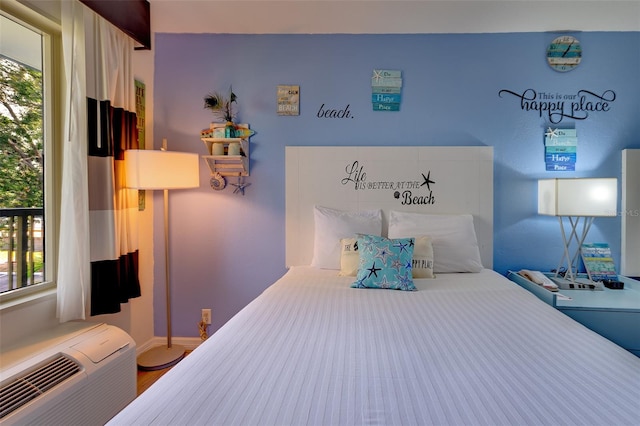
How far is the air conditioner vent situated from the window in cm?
47

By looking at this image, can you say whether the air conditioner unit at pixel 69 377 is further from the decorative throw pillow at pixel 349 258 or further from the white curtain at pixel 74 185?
the decorative throw pillow at pixel 349 258

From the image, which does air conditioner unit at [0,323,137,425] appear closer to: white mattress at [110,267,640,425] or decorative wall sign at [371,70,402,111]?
white mattress at [110,267,640,425]

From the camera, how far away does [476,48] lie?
7.95 feet

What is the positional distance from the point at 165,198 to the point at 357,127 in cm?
142

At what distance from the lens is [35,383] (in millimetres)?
1310

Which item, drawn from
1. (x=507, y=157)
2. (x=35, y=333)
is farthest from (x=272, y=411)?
(x=507, y=157)

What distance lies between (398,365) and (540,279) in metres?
1.56

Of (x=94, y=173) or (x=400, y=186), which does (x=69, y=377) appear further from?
(x=400, y=186)

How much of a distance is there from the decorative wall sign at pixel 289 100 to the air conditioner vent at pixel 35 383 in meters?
1.88

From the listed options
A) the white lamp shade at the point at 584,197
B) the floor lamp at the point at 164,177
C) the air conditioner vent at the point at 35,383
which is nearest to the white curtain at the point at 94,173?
the floor lamp at the point at 164,177

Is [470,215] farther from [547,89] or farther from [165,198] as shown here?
[165,198]

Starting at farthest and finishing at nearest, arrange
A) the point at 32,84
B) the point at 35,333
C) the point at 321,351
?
1. the point at 32,84
2. the point at 35,333
3. the point at 321,351

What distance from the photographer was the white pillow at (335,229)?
→ 2.26 meters

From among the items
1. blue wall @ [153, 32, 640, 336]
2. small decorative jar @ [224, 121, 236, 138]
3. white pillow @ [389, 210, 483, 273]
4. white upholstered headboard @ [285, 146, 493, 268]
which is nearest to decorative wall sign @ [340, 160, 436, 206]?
white upholstered headboard @ [285, 146, 493, 268]
